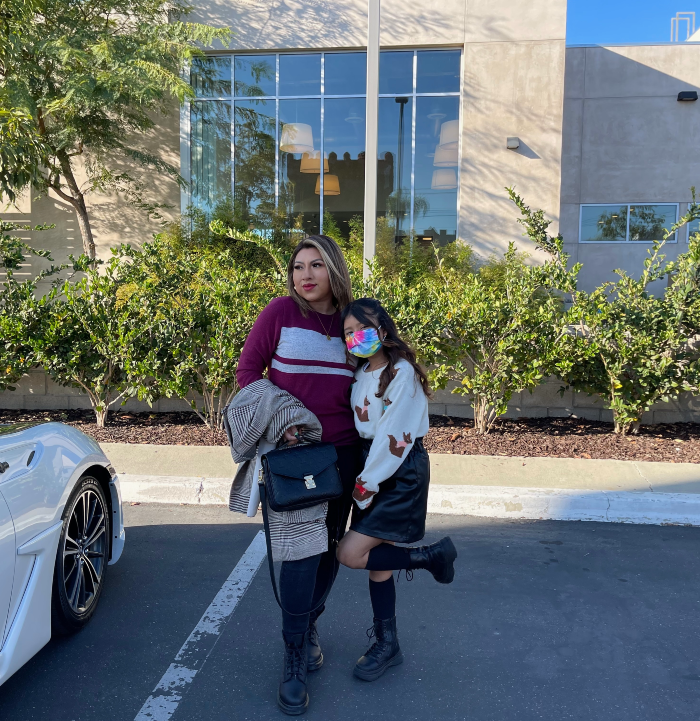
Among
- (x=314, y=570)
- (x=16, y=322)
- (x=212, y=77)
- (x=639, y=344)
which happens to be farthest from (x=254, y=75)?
(x=314, y=570)

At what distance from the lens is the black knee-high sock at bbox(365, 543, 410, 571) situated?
2760 mm

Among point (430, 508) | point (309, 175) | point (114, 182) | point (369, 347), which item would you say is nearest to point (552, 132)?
point (309, 175)

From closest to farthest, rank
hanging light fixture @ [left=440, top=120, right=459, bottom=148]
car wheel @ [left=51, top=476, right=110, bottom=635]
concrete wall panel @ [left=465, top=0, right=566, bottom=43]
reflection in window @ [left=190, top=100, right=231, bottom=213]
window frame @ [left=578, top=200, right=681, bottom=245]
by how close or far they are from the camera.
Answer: car wheel @ [left=51, top=476, right=110, bottom=635]
concrete wall panel @ [left=465, top=0, right=566, bottom=43]
hanging light fixture @ [left=440, top=120, right=459, bottom=148]
reflection in window @ [left=190, top=100, right=231, bottom=213]
window frame @ [left=578, top=200, right=681, bottom=245]

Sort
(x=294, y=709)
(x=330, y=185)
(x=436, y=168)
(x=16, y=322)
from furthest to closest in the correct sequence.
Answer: (x=330, y=185) < (x=436, y=168) < (x=16, y=322) < (x=294, y=709)

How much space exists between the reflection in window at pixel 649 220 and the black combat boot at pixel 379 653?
13898 mm

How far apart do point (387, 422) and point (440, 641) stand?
129 cm

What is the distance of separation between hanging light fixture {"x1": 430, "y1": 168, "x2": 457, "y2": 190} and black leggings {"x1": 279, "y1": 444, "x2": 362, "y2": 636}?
1059cm

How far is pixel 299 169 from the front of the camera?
13156 mm

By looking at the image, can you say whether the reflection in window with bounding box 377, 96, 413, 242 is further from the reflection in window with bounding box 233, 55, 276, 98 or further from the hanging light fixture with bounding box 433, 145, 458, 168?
the reflection in window with bounding box 233, 55, 276, 98

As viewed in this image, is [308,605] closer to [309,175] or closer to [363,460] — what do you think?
[363,460]

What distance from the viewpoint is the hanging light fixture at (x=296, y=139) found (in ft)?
43.0

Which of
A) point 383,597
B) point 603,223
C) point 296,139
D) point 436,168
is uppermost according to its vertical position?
point 296,139

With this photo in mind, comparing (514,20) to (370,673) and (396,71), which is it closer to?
(396,71)

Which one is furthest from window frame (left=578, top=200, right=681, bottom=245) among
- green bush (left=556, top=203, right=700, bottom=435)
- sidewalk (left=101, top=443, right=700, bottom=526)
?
sidewalk (left=101, top=443, right=700, bottom=526)
